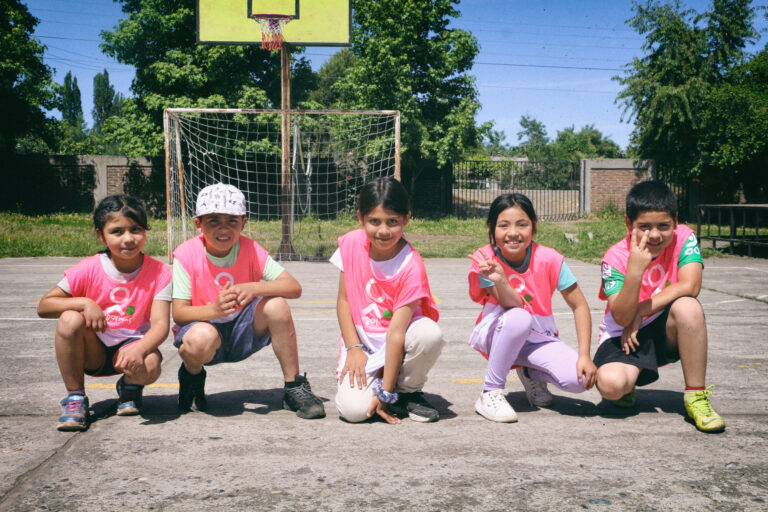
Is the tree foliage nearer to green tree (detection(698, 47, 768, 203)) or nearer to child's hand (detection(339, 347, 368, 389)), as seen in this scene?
green tree (detection(698, 47, 768, 203))

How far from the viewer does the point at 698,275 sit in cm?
299

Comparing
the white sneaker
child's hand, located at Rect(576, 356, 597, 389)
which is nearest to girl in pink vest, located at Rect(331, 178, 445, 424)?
the white sneaker

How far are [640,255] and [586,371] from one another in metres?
0.59

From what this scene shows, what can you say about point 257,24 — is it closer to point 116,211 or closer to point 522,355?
point 116,211

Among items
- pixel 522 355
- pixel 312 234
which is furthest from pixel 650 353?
pixel 312 234

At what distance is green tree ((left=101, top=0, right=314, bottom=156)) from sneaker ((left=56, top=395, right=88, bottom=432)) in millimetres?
21125

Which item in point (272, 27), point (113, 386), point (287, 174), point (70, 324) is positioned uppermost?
point (272, 27)

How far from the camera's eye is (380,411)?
3.01 metres

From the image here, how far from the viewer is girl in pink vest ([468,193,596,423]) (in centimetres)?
298

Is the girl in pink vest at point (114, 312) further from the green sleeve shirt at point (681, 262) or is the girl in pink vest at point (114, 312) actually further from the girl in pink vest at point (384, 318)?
the green sleeve shirt at point (681, 262)

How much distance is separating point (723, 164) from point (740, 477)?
19.3 m

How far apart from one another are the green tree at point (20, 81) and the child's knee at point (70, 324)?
23.7 meters

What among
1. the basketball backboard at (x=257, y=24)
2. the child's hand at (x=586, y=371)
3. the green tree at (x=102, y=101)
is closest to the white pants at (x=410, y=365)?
the child's hand at (x=586, y=371)

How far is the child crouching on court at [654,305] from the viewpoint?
289cm
